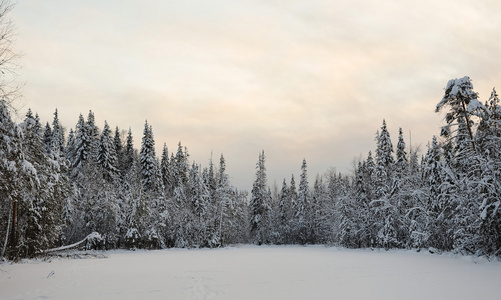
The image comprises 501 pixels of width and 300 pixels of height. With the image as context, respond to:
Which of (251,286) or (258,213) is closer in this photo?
(251,286)

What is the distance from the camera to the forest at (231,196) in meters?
21.7

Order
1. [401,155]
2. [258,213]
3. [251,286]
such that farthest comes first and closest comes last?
[258,213], [401,155], [251,286]

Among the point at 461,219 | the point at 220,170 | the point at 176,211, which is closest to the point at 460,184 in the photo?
the point at 461,219

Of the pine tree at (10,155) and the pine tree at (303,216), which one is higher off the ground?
the pine tree at (10,155)

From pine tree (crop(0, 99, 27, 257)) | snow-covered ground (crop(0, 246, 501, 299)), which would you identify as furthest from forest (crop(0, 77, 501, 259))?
snow-covered ground (crop(0, 246, 501, 299))

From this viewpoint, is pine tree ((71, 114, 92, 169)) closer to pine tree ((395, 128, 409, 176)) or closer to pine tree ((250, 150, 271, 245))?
pine tree ((250, 150, 271, 245))

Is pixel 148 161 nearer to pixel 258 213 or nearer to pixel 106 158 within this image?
pixel 106 158

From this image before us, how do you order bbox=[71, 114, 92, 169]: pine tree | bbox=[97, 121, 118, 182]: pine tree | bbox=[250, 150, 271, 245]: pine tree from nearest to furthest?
bbox=[71, 114, 92, 169]: pine tree
bbox=[97, 121, 118, 182]: pine tree
bbox=[250, 150, 271, 245]: pine tree

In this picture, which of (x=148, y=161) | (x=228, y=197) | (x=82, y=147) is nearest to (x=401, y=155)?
(x=228, y=197)

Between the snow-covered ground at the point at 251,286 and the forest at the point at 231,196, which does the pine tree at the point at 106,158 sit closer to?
the forest at the point at 231,196

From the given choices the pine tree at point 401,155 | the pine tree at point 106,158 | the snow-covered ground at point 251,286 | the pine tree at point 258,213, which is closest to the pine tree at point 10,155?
the snow-covered ground at point 251,286

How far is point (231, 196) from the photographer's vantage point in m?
62.8

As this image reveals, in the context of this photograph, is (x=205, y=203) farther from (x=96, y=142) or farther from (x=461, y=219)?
(x=461, y=219)

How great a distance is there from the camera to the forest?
853 inches
